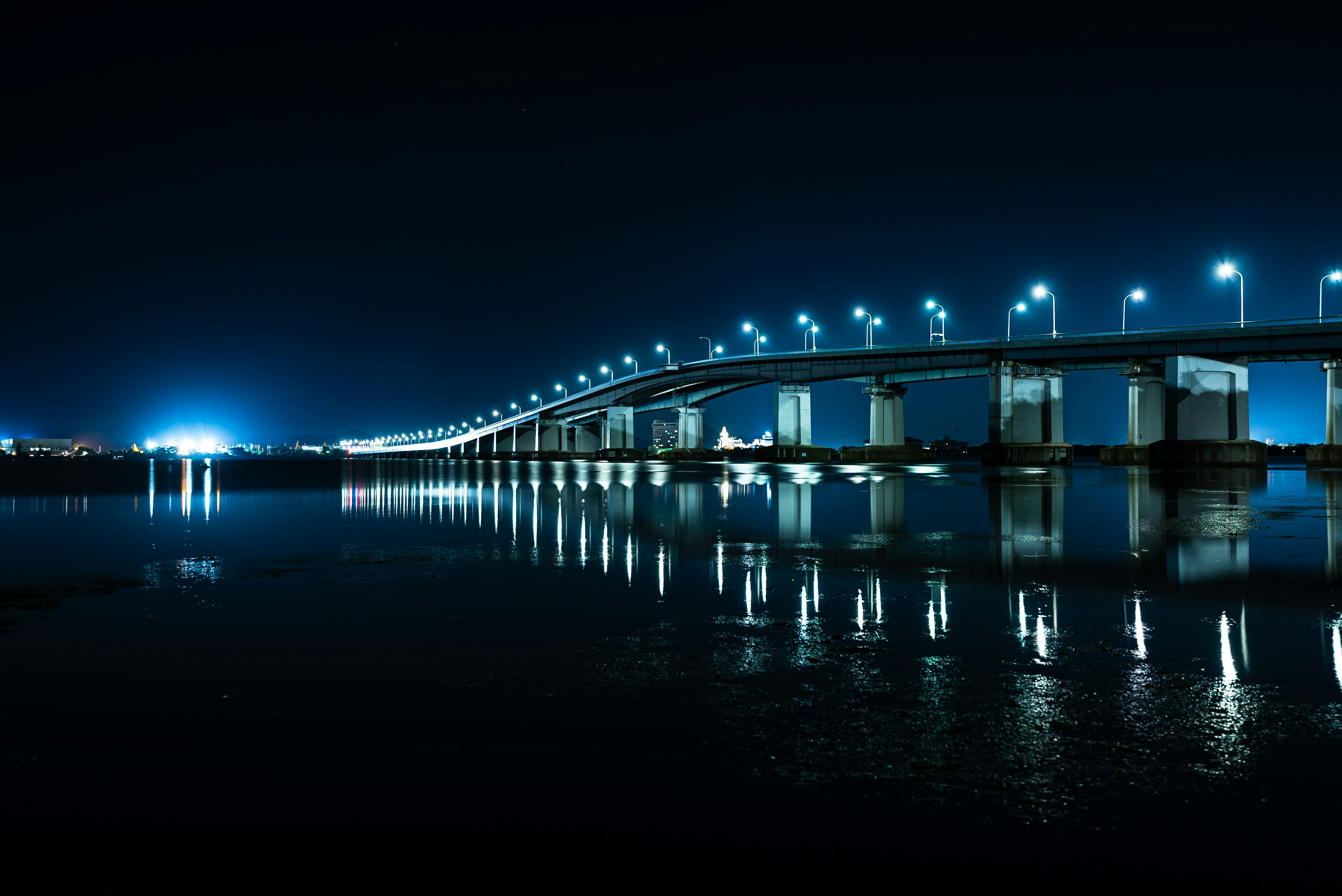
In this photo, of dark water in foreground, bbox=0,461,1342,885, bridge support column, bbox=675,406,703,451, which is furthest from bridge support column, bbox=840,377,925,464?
dark water in foreground, bbox=0,461,1342,885

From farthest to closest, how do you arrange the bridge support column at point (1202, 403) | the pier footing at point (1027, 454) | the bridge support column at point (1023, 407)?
the bridge support column at point (1023, 407) → the pier footing at point (1027, 454) → the bridge support column at point (1202, 403)

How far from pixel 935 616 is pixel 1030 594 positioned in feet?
6.22

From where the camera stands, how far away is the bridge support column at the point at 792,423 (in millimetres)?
109463

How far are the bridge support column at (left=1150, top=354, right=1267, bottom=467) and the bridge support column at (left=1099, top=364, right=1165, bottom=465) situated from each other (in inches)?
178

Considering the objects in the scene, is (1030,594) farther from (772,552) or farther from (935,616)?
(772,552)

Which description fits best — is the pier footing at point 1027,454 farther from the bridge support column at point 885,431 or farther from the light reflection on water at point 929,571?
the light reflection on water at point 929,571

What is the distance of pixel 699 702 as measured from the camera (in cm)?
554

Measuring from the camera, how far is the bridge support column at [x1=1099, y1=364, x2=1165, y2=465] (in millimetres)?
82562

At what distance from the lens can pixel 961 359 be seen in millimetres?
92562

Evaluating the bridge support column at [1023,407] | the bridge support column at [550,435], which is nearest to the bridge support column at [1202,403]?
the bridge support column at [1023,407]

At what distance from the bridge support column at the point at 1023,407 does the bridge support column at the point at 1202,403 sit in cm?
1131

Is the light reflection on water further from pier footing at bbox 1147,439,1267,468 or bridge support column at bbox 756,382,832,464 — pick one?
bridge support column at bbox 756,382,832,464

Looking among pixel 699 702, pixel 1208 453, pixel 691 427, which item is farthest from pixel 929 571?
pixel 691 427

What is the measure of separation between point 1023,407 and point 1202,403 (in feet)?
50.9
